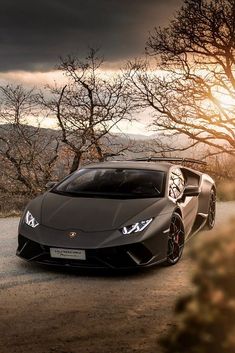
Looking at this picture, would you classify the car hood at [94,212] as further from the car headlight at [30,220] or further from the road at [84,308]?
the road at [84,308]

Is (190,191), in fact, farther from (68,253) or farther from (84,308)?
(84,308)

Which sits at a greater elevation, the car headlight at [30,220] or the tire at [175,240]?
the car headlight at [30,220]

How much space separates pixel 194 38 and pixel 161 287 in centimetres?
1771

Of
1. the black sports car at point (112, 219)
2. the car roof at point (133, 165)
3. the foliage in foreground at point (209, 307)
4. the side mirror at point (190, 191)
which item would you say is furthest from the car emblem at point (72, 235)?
the foliage in foreground at point (209, 307)

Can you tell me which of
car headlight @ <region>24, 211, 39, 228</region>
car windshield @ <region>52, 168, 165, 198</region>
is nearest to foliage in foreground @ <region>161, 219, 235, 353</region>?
car headlight @ <region>24, 211, 39, 228</region>

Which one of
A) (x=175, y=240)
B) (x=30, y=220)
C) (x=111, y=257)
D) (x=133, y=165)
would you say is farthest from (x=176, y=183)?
(x=30, y=220)

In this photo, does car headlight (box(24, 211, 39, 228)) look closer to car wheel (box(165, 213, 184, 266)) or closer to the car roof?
the car roof

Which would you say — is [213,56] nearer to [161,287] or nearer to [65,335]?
[161,287]

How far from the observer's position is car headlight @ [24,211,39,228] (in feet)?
23.4

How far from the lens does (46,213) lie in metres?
7.24

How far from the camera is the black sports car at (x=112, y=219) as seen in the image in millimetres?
6652

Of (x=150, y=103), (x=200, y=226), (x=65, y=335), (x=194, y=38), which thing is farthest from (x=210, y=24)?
(x=65, y=335)

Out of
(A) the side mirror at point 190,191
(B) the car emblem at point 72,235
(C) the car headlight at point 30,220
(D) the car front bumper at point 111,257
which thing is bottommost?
(D) the car front bumper at point 111,257

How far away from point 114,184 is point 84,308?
2566mm
